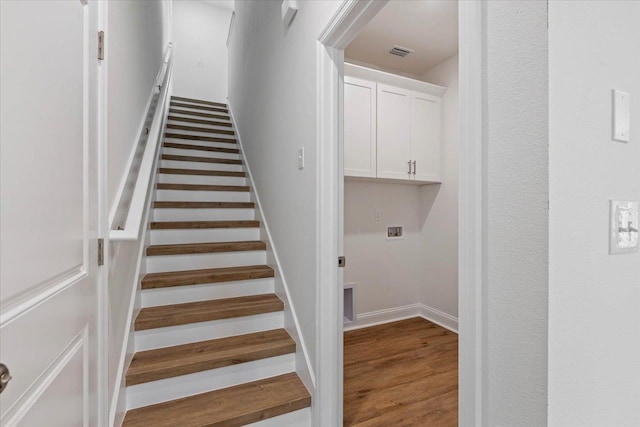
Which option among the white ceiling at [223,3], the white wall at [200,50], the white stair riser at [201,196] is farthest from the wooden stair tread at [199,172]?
the white ceiling at [223,3]

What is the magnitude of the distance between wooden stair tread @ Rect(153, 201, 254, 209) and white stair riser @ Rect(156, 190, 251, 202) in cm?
18

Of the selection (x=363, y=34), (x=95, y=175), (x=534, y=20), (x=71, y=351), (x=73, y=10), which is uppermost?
(x=363, y=34)

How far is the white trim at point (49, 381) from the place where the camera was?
0.60 meters

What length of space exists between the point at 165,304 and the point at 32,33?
1755 millimetres

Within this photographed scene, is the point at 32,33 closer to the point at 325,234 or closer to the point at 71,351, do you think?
the point at 71,351

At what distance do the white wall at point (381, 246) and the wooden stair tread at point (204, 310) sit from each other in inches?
47.5

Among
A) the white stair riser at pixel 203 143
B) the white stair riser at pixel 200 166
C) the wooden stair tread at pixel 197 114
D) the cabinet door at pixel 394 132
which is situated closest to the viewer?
the cabinet door at pixel 394 132

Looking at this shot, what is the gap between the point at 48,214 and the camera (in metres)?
0.76

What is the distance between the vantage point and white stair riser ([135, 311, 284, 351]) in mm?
1801

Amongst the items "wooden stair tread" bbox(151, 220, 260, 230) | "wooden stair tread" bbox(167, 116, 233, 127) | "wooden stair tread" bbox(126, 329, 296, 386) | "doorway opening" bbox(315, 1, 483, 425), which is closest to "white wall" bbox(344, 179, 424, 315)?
"doorway opening" bbox(315, 1, 483, 425)

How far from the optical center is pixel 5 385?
565mm

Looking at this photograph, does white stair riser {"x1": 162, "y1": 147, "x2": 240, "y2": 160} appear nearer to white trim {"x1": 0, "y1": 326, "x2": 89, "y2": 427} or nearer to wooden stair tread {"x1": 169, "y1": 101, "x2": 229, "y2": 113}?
wooden stair tread {"x1": 169, "y1": 101, "x2": 229, "y2": 113}
